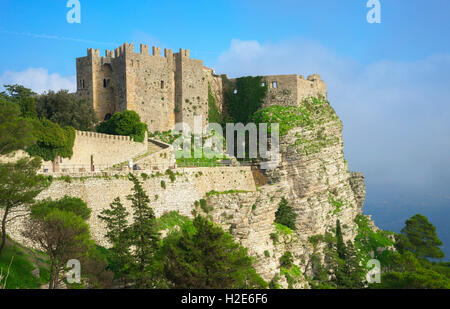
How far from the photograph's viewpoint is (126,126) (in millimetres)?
39344

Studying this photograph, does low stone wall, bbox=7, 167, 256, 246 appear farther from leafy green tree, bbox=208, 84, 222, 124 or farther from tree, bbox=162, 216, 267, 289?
leafy green tree, bbox=208, 84, 222, 124

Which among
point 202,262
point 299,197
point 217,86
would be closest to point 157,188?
point 202,262

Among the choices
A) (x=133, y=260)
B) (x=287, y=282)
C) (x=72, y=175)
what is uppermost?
(x=72, y=175)

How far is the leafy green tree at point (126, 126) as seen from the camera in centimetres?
3922

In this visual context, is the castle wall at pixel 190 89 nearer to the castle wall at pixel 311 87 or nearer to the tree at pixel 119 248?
the castle wall at pixel 311 87

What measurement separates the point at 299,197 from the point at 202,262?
2385 cm

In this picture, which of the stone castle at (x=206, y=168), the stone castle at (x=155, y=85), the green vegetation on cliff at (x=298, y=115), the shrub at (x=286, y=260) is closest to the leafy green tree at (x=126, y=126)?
the stone castle at (x=206, y=168)

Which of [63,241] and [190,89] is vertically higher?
[190,89]

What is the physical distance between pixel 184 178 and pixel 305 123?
17742 mm

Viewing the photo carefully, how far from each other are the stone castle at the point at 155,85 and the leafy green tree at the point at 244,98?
113cm

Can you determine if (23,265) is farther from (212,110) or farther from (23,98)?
(212,110)
